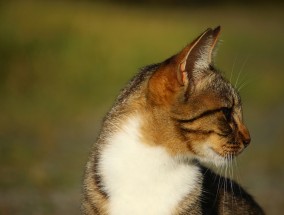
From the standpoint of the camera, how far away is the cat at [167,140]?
205 inches

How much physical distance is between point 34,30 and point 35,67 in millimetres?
2279

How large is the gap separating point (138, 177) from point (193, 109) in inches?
24.0

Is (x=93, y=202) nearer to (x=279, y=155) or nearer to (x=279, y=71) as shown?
(x=279, y=155)

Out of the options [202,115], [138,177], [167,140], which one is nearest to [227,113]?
[202,115]

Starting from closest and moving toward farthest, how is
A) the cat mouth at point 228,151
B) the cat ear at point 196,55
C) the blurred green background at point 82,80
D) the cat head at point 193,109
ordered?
the cat ear at point 196,55, the cat head at point 193,109, the cat mouth at point 228,151, the blurred green background at point 82,80

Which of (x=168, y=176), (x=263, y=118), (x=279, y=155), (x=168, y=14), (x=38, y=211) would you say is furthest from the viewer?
(x=168, y=14)

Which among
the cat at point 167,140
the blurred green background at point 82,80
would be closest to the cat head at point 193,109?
the cat at point 167,140

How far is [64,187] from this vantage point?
29.7ft

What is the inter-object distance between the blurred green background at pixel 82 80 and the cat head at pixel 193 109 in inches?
39.5

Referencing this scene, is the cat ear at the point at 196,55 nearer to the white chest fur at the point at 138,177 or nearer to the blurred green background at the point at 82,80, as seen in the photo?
the white chest fur at the point at 138,177


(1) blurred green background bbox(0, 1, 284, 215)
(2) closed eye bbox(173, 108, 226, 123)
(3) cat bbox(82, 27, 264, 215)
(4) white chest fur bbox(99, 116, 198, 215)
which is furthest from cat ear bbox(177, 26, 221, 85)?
(1) blurred green background bbox(0, 1, 284, 215)

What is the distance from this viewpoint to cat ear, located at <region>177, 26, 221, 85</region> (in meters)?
5.03

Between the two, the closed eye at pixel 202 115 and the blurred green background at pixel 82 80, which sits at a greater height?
the blurred green background at pixel 82 80

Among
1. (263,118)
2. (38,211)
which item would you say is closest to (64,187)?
(38,211)
